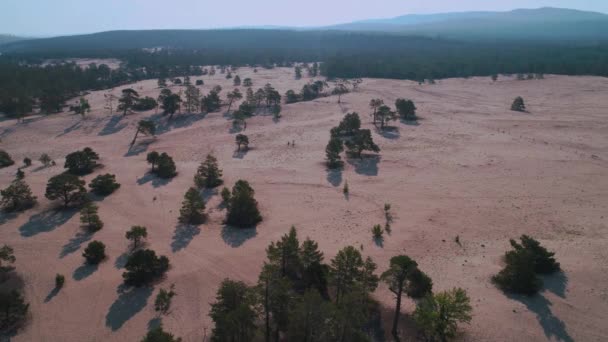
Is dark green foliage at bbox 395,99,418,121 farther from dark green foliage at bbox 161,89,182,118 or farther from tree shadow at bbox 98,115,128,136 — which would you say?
tree shadow at bbox 98,115,128,136

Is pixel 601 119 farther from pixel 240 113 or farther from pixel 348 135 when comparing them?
pixel 240 113

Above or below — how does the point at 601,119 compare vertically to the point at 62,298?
above

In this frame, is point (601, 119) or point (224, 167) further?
point (601, 119)

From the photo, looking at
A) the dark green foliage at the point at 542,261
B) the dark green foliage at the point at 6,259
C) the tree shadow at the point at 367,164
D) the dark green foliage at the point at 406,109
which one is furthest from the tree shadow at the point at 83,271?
the dark green foliage at the point at 406,109

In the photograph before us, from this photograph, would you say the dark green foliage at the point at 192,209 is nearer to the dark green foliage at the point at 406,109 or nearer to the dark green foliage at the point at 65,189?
the dark green foliage at the point at 65,189

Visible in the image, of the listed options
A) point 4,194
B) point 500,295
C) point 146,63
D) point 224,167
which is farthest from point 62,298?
point 146,63

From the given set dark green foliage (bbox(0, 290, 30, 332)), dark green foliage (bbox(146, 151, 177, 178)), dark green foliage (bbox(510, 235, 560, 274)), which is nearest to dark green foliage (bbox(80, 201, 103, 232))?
dark green foliage (bbox(0, 290, 30, 332))
